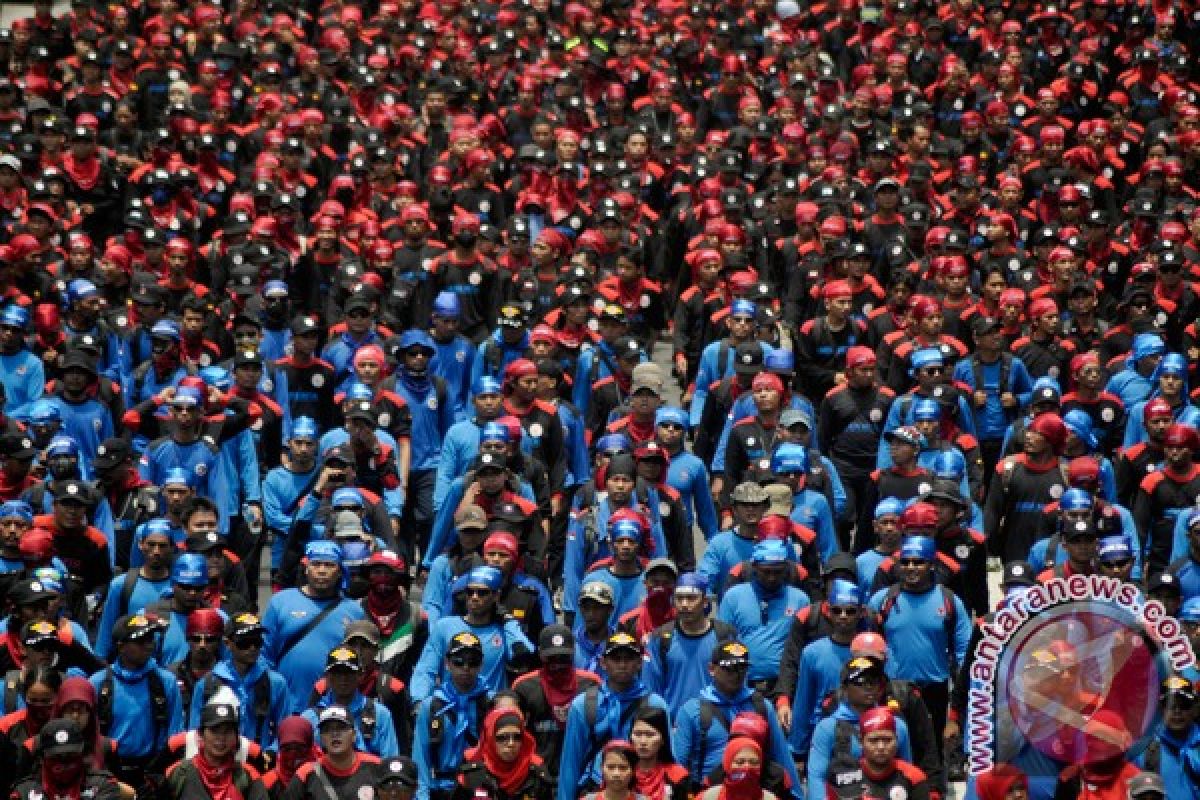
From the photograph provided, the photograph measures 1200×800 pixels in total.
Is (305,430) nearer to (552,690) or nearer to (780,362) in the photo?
(780,362)

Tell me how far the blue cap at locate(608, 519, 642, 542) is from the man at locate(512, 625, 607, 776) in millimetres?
1535

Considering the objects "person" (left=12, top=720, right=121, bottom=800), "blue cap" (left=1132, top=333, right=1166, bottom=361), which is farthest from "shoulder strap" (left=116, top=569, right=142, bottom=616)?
"blue cap" (left=1132, top=333, right=1166, bottom=361)

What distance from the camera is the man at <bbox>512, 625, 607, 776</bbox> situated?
15.7 m

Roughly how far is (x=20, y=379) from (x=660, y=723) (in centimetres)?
836

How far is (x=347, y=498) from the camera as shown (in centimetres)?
1817

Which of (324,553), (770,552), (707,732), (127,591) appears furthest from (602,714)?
(127,591)

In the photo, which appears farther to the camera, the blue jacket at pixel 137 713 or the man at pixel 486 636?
the man at pixel 486 636

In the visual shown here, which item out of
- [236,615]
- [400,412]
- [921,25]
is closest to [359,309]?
[400,412]

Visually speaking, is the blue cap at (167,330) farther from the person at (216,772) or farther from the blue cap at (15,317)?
the person at (216,772)

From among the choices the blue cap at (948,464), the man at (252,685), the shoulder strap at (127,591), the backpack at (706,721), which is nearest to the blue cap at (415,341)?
the shoulder strap at (127,591)

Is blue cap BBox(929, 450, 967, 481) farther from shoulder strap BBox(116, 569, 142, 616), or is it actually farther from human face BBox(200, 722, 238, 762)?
human face BBox(200, 722, 238, 762)

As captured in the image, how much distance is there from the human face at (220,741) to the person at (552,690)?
1744mm

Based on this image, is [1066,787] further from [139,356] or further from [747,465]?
[139,356]

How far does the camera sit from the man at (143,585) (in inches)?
672
